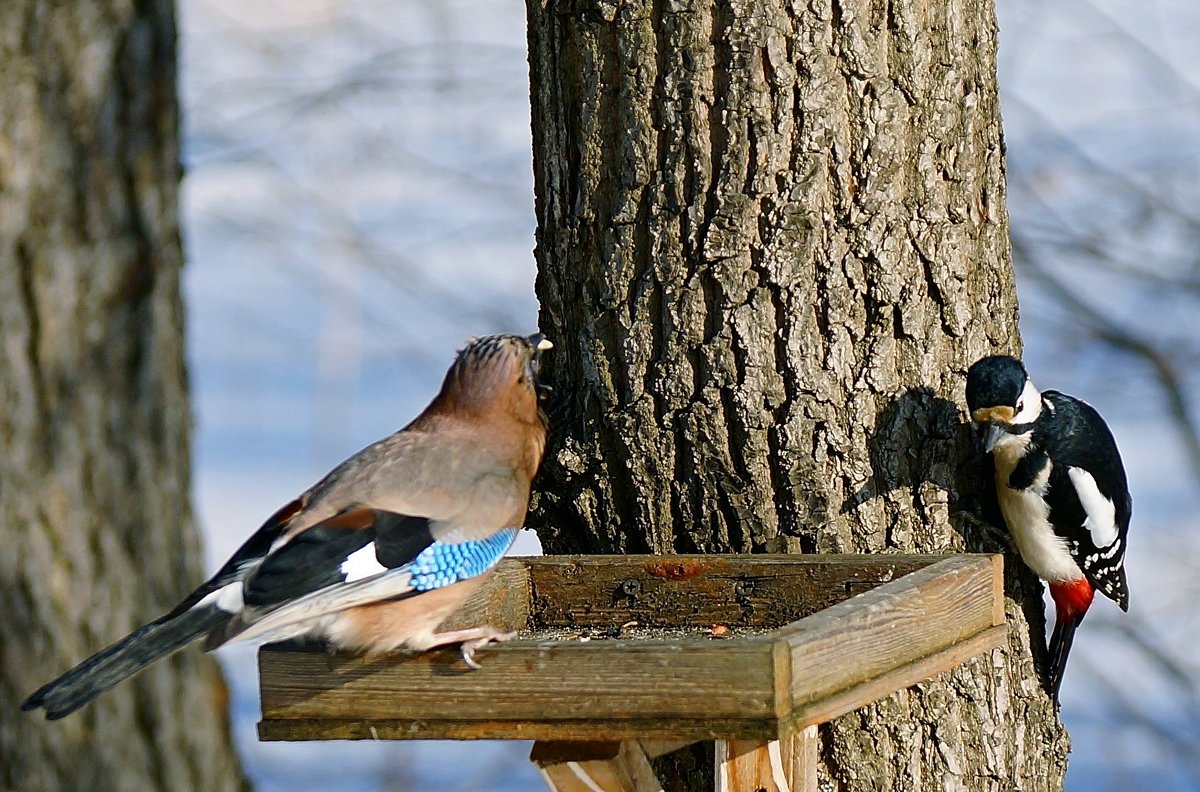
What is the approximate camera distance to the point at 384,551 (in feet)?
9.18

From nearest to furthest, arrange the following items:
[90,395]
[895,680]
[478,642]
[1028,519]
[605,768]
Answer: [478,642] < [895,680] < [605,768] < [1028,519] < [90,395]

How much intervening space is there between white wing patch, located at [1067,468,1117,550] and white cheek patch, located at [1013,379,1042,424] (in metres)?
0.21

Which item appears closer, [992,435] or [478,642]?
[478,642]

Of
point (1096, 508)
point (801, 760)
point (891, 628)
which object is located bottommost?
point (801, 760)

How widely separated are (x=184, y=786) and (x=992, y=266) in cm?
263

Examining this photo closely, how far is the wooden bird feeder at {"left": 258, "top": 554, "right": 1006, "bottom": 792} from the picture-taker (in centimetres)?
256

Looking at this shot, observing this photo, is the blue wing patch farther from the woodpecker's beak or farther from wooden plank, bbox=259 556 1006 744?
the woodpecker's beak

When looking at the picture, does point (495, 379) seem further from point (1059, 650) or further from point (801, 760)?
point (1059, 650)

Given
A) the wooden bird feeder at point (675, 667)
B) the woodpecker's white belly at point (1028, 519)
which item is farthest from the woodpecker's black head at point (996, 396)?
the wooden bird feeder at point (675, 667)

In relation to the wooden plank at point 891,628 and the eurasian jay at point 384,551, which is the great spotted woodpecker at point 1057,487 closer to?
the wooden plank at point 891,628

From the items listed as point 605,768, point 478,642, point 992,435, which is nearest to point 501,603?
point 605,768

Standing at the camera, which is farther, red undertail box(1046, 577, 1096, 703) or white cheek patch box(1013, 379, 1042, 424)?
red undertail box(1046, 577, 1096, 703)

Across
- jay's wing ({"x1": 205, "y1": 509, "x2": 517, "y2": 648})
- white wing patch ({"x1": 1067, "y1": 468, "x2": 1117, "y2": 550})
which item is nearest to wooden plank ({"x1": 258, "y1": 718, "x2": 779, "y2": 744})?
jay's wing ({"x1": 205, "y1": 509, "x2": 517, "y2": 648})

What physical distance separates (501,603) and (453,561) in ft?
1.73
